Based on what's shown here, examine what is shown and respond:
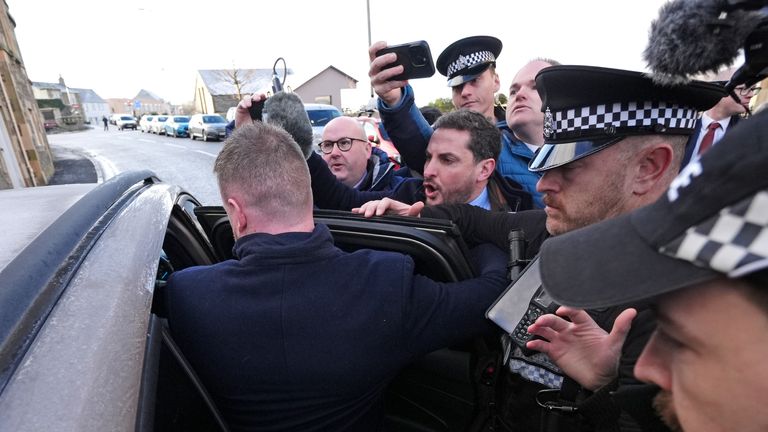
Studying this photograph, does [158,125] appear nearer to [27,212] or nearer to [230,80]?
[230,80]

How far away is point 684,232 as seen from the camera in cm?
53

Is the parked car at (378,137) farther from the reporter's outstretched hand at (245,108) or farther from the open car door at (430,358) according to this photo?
the open car door at (430,358)

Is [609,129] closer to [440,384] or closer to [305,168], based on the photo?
[305,168]

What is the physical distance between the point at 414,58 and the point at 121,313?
1.77 m

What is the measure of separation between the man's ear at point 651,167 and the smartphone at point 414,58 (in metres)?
1.14

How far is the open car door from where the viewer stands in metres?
1.43

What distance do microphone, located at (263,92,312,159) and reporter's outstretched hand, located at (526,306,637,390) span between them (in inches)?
71.5

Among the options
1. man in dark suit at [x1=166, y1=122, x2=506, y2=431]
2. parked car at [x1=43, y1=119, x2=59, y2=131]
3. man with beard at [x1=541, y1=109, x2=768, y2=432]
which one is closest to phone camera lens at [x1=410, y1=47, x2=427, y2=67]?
man in dark suit at [x1=166, y1=122, x2=506, y2=431]

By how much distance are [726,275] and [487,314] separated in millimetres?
819

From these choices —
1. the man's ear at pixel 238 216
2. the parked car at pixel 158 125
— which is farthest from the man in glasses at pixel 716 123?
the parked car at pixel 158 125

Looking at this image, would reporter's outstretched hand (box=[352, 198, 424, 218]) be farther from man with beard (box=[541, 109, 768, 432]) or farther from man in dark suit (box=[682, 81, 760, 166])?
man in dark suit (box=[682, 81, 760, 166])

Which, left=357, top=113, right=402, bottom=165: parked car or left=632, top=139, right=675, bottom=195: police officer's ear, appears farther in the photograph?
left=357, top=113, right=402, bottom=165: parked car

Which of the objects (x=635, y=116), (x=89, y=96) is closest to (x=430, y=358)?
(x=635, y=116)

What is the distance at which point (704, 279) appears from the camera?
51cm
